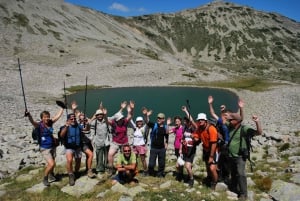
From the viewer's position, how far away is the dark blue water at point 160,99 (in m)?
53.3

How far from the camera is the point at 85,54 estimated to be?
111812 mm

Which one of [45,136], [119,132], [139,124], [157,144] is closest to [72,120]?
[45,136]

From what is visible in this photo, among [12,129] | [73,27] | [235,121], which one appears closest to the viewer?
[235,121]

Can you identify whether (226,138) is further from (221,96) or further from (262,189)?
(221,96)

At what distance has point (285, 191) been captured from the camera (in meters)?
12.9

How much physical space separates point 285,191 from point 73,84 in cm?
7324

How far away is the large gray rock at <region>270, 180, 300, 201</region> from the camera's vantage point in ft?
41.2

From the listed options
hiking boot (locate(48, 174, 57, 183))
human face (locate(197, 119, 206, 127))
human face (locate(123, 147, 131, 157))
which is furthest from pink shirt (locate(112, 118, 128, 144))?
human face (locate(197, 119, 206, 127))

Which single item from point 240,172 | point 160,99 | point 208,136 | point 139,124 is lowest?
point 240,172

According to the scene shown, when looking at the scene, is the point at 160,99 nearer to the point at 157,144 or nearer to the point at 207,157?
the point at 157,144

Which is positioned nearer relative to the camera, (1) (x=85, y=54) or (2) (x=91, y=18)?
(1) (x=85, y=54)

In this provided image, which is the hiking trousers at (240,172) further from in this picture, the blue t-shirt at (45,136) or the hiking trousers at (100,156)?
the blue t-shirt at (45,136)

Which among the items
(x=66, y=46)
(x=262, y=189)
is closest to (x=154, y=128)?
(x=262, y=189)

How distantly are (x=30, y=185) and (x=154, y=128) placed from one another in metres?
6.28
